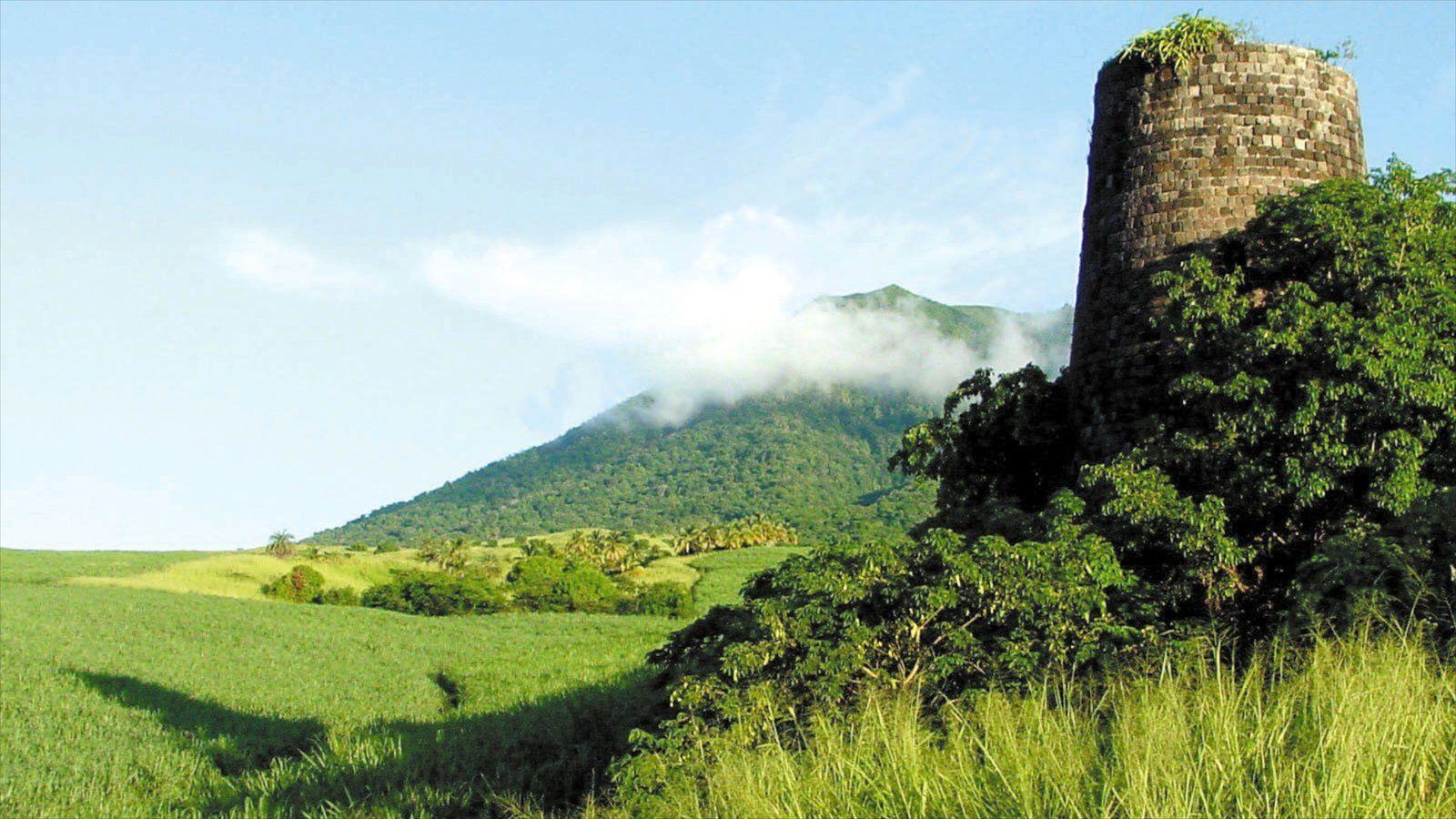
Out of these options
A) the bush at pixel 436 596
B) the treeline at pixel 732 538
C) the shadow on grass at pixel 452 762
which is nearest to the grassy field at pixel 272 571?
the treeline at pixel 732 538

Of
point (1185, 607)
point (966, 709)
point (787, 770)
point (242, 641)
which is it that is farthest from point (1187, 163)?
point (242, 641)

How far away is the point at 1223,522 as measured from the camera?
11930 millimetres

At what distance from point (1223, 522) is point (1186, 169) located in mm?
5082

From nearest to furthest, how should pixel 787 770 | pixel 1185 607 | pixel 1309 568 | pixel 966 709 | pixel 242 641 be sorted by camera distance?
pixel 787 770
pixel 966 709
pixel 1309 568
pixel 1185 607
pixel 242 641

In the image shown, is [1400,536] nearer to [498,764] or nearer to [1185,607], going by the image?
[1185,607]

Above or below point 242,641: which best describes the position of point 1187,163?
above

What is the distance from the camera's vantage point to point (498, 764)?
14297 millimetres

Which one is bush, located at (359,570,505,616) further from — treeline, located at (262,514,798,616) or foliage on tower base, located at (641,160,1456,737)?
foliage on tower base, located at (641,160,1456,737)

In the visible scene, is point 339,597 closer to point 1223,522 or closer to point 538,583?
point 538,583

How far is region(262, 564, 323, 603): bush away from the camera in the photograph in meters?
63.9

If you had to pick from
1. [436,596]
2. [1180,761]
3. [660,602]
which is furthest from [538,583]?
[1180,761]

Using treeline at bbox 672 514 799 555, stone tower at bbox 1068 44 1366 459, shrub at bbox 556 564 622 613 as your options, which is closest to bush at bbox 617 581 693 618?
shrub at bbox 556 564 622 613

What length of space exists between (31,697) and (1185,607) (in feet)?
76.2

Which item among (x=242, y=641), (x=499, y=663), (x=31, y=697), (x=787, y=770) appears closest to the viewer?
(x=787, y=770)
